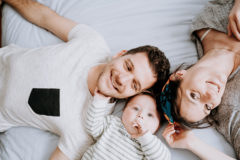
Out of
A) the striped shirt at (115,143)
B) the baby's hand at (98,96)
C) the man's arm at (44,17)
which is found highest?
the man's arm at (44,17)

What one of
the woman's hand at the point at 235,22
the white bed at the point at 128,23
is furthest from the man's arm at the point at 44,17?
the woman's hand at the point at 235,22

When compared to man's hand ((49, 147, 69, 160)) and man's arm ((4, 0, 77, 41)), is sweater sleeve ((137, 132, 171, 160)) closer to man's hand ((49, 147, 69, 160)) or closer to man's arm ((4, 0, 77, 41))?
man's hand ((49, 147, 69, 160))

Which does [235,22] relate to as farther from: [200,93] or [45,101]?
[45,101]

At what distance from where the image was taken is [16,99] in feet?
3.47

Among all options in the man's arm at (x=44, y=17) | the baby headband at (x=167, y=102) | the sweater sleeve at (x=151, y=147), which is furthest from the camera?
the man's arm at (x=44, y=17)

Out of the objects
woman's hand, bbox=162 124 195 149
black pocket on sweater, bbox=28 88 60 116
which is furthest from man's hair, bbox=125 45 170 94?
black pocket on sweater, bbox=28 88 60 116

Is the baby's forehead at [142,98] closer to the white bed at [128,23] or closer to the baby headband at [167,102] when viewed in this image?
the baby headband at [167,102]

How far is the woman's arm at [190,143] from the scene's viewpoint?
95 cm

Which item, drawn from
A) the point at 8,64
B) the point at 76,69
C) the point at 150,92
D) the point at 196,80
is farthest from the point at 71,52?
the point at 196,80

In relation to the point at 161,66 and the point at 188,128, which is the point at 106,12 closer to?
the point at 161,66

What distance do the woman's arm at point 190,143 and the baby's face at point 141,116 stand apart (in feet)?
0.24

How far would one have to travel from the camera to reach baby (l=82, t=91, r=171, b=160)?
93 centimetres

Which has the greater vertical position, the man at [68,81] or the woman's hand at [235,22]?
the woman's hand at [235,22]

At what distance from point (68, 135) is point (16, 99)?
32 cm
